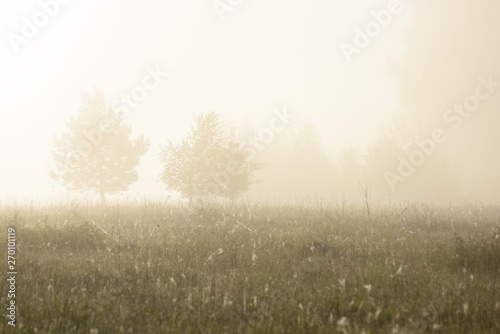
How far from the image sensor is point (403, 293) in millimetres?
3988

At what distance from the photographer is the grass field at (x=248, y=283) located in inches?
127

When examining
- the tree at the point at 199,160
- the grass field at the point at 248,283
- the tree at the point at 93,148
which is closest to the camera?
the grass field at the point at 248,283

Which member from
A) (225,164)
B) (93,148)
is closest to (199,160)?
(225,164)

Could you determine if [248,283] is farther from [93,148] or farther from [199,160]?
[93,148]

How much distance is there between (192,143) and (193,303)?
1591 centimetres

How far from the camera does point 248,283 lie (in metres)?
4.32

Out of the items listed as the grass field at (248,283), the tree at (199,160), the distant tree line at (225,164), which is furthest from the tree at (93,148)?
the grass field at (248,283)

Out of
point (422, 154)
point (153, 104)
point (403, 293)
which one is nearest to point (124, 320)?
point (403, 293)

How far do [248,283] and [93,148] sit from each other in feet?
80.9

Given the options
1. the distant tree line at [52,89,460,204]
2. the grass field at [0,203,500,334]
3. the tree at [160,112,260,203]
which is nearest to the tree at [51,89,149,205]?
the distant tree line at [52,89,460,204]

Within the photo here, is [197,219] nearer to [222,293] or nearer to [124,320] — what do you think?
[222,293]

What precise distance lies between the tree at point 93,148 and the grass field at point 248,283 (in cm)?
1929

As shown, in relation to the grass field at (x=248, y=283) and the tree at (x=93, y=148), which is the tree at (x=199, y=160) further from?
the grass field at (x=248, y=283)

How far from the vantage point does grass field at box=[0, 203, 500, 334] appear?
3.21m
